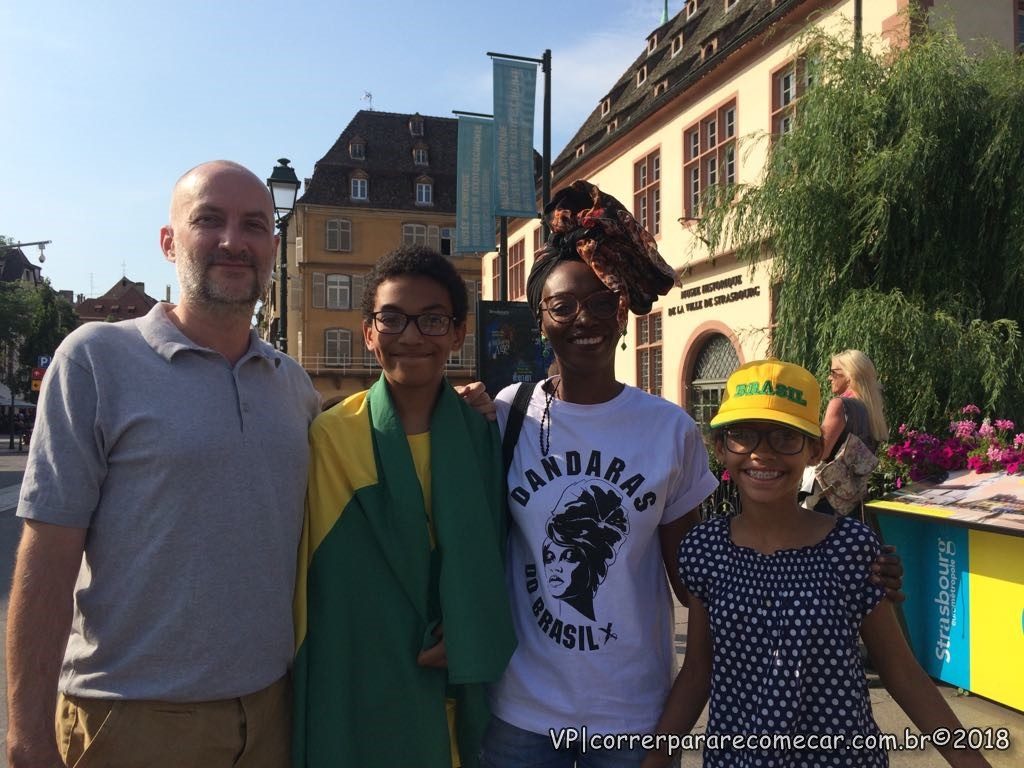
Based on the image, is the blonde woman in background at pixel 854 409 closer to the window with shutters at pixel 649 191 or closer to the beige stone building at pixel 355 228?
the window with shutters at pixel 649 191

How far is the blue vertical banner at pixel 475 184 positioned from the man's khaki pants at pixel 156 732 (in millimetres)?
10293

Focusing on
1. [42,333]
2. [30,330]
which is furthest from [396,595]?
[42,333]

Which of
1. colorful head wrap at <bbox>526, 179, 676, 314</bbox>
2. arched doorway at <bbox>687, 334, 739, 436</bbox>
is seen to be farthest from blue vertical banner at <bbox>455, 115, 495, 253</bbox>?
colorful head wrap at <bbox>526, 179, 676, 314</bbox>

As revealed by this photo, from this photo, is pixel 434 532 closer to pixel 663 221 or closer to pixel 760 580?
pixel 760 580

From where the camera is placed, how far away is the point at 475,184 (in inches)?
470

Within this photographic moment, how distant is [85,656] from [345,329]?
136 feet

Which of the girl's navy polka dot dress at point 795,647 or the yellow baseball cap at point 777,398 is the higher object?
the yellow baseball cap at point 777,398

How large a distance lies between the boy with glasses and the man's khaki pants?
15cm

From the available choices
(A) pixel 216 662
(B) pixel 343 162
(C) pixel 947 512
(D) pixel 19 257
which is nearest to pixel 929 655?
(C) pixel 947 512

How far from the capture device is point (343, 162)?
44.0 meters

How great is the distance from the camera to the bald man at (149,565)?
1818mm

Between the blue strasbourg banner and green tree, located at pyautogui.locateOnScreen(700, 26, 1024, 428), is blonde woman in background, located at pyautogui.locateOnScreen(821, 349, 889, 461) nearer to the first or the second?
the blue strasbourg banner

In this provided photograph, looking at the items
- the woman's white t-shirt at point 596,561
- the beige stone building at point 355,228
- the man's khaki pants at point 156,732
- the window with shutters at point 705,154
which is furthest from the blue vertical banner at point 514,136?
the beige stone building at point 355,228

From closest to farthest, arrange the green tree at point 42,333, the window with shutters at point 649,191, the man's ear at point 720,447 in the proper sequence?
the man's ear at point 720,447 → the window with shutters at point 649,191 → the green tree at point 42,333
